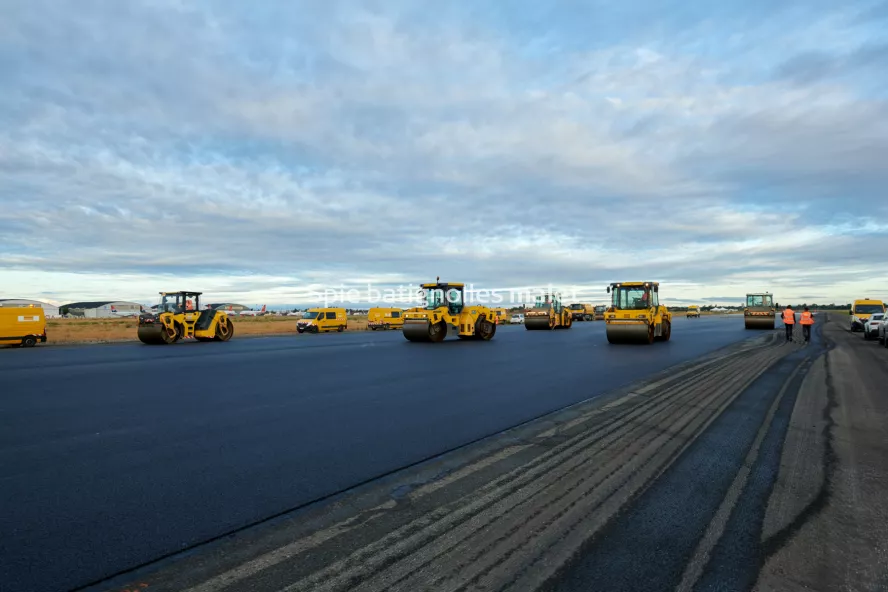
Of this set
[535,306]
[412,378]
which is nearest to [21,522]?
[412,378]

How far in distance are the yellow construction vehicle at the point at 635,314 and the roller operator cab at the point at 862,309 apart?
56.0ft

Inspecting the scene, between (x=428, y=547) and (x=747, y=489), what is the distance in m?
2.88

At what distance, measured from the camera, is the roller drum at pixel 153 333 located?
25750 millimetres

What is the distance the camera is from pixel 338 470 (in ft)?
17.8

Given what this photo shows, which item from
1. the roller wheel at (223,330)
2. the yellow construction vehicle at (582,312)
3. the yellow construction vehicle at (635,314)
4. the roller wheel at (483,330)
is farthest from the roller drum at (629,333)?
the yellow construction vehicle at (582,312)

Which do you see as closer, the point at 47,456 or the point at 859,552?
the point at 859,552

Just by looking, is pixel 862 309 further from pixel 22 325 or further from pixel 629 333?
pixel 22 325

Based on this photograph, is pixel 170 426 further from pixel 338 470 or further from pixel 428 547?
pixel 428 547

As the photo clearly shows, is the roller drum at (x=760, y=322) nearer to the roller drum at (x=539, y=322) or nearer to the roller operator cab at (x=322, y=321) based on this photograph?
the roller drum at (x=539, y=322)

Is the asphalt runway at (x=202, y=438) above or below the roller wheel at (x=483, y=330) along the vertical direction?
below

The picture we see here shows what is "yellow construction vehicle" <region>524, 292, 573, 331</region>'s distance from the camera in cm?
3869

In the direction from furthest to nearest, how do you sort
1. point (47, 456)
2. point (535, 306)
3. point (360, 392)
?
point (535, 306)
point (360, 392)
point (47, 456)

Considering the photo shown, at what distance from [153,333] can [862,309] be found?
3945 centimetres

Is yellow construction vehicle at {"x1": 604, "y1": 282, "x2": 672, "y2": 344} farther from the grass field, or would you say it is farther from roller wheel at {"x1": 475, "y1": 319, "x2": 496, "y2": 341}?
the grass field
